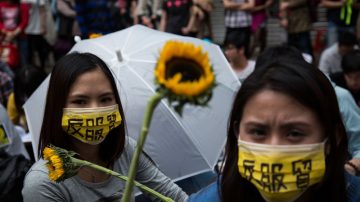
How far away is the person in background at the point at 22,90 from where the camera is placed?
5891 millimetres

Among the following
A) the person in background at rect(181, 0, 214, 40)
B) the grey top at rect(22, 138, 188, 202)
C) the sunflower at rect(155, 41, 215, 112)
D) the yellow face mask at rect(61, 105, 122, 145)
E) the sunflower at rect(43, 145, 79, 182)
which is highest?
the sunflower at rect(155, 41, 215, 112)

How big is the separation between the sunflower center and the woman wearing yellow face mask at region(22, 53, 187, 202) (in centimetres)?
144

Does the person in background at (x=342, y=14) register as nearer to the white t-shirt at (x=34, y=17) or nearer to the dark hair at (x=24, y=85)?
the dark hair at (x=24, y=85)

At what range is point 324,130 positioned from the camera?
2029 mm

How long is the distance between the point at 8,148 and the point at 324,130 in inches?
108

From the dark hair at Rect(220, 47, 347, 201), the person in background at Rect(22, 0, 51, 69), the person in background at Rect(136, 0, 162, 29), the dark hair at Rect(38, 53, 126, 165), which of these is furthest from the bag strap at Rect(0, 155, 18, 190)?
the person in background at Rect(22, 0, 51, 69)

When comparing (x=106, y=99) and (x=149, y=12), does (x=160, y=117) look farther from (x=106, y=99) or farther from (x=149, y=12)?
(x=149, y=12)

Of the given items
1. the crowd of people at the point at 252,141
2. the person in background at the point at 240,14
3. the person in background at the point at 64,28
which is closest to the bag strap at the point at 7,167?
the crowd of people at the point at 252,141

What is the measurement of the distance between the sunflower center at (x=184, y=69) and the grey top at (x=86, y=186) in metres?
1.47

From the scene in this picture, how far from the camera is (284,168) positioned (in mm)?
1947

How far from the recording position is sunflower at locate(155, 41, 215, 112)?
1.41m

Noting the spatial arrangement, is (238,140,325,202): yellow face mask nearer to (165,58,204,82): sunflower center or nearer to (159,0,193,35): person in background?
(165,58,204,82): sunflower center

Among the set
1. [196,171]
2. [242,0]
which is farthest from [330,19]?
[196,171]

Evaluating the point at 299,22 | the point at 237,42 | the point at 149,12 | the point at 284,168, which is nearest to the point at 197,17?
the point at 149,12
